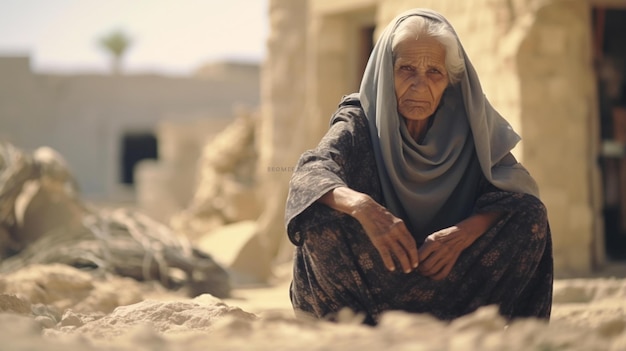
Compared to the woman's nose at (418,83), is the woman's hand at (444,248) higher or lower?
lower

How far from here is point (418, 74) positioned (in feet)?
10.9

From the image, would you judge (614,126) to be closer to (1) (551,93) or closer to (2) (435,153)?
(1) (551,93)

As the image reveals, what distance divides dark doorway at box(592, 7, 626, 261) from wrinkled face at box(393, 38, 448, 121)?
16.9 ft

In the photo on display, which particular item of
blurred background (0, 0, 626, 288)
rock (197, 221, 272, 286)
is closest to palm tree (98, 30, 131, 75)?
blurred background (0, 0, 626, 288)

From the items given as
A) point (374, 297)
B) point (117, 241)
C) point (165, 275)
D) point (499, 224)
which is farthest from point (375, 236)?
point (117, 241)

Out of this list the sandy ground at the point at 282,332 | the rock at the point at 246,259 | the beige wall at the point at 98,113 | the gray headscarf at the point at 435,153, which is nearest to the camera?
the sandy ground at the point at 282,332

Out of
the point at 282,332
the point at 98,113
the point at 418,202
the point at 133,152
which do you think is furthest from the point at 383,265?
the point at 133,152

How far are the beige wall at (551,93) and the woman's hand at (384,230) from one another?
173 inches

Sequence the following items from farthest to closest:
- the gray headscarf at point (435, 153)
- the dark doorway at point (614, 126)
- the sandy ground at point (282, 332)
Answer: the dark doorway at point (614, 126)
the gray headscarf at point (435, 153)
the sandy ground at point (282, 332)

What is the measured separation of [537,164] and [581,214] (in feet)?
1.90

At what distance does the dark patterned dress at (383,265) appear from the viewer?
118 inches

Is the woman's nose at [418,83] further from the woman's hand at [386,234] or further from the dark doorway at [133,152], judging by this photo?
the dark doorway at [133,152]

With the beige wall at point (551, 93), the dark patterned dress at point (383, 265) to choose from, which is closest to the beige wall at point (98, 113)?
the beige wall at point (551, 93)

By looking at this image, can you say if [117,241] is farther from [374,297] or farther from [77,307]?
[374,297]
